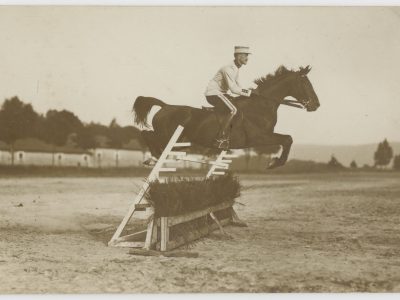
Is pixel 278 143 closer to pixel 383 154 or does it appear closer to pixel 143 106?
pixel 383 154

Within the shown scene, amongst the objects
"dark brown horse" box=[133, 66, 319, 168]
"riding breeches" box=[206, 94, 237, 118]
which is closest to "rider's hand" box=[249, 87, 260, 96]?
"dark brown horse" box=[133, 66, 319, 168]

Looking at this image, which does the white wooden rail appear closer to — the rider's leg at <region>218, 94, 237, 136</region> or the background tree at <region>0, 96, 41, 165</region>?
the rider's leg at <region>218, 94, 237, 136</region>

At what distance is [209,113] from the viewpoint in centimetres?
591

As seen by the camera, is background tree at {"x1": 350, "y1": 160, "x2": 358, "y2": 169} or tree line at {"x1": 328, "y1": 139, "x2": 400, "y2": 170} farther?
background tree at {"x1": 350, "y1": 160, "x2": 358, "y2": 169}

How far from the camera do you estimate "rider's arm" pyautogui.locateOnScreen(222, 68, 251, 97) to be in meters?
5.85

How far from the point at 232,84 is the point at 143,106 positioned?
1077mm

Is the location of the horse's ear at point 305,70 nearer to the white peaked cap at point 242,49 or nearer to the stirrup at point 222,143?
the white peaked cap at point 242,49

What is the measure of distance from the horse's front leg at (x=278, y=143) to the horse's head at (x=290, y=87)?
50 centimetres

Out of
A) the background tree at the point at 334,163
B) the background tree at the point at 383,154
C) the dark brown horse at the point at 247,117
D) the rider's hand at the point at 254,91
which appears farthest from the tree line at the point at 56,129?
the background tree at the point at 383,154

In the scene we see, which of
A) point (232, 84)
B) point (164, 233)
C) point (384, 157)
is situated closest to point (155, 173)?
point (164, 233)

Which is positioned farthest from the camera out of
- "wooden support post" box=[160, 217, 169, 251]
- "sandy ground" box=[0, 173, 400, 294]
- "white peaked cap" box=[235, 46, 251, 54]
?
"white peaked cap" box=[235, 46, 251, 54]

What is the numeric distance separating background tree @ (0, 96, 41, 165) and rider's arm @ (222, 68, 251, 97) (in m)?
2.55

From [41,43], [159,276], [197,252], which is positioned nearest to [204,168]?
[197,252]

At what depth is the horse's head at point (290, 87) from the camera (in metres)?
6.14
